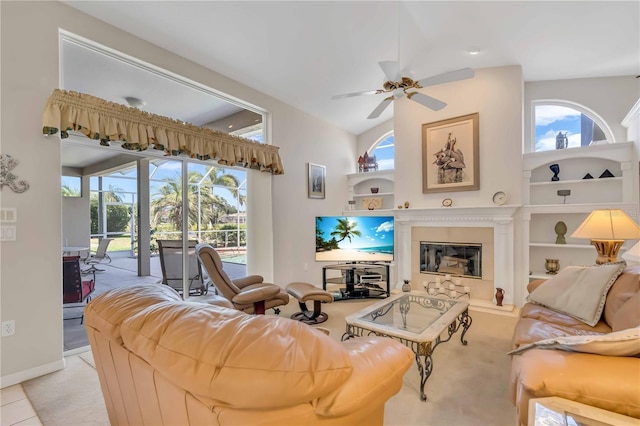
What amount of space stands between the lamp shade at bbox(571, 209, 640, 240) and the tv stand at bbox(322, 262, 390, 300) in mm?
2396

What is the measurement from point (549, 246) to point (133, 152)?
17.7 ft

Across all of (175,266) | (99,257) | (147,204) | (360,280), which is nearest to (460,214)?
(360,280)

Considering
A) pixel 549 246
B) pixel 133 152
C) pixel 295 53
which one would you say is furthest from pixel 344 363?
pixel 549 246

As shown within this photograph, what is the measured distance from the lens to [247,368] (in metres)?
0.78

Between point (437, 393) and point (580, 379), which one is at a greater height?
point (580, 379)

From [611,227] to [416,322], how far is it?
196cm

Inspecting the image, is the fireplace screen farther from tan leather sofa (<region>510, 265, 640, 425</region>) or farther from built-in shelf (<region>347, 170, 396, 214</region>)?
tan leather sofa (<region>510, 265, 640, 425</region>)

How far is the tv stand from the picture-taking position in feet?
15.0

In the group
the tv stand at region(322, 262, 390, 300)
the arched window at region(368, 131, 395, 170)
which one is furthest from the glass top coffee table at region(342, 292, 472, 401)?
the arched window at region(368, 131, 395, 170)

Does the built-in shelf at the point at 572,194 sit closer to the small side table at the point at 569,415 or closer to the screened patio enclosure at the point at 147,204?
the small side table at the point at 569,415

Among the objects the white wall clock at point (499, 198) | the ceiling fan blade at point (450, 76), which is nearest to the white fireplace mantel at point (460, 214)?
the white wall clock at point (499, 198)

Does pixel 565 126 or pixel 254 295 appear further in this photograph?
pixel 565 126

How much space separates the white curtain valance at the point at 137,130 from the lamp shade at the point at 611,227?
12.1 feet

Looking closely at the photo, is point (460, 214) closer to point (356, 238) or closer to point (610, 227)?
point (356, 238)
